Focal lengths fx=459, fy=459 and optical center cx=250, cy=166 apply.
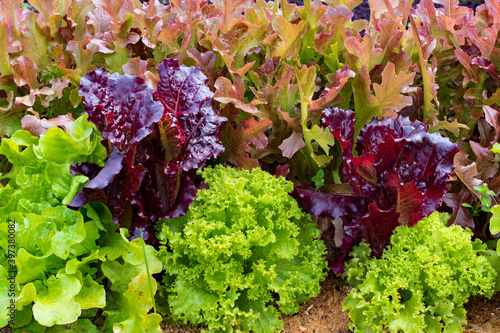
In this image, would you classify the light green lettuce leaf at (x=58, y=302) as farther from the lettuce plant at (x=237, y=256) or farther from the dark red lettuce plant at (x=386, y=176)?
the dark red lettuce plant at (x=386, y=176)

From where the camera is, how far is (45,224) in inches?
76.6

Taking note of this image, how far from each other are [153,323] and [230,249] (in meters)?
0.44

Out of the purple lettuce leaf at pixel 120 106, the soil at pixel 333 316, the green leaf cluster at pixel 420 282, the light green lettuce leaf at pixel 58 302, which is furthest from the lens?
the soil at pixel 333 316

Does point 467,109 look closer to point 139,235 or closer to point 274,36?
point 274,36

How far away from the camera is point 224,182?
2.12 meters

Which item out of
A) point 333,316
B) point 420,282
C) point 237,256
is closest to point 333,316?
point 333,316

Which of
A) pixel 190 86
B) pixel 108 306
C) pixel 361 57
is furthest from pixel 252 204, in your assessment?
pixel 361 57

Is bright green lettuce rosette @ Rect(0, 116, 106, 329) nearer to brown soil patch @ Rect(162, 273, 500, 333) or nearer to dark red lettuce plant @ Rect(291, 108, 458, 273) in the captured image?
brown soil patch @ Rect(162, 273, 500, 333)

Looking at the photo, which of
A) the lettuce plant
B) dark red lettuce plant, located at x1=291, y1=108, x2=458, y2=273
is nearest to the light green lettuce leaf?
the lettuce plant

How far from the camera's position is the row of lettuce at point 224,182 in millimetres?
1927

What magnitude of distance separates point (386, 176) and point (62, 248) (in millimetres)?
1383

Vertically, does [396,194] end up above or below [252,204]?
above

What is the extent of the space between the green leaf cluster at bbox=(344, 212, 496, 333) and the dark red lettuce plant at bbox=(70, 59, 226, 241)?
913mm

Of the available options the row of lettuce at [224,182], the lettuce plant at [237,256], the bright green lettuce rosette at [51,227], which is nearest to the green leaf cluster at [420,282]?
the row of lettuce at [224,182]
